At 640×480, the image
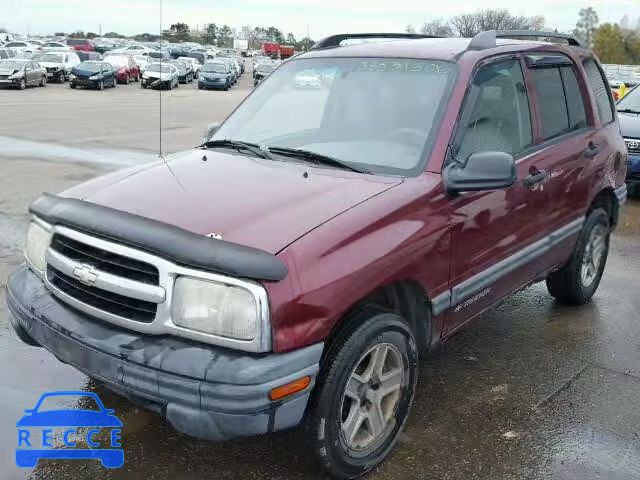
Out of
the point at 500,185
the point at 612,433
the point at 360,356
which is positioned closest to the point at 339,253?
the point at 360,356

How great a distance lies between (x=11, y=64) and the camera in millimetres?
30266

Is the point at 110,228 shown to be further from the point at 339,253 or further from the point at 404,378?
the point at 404,378

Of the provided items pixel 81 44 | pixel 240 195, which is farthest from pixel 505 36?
pixel 81 44

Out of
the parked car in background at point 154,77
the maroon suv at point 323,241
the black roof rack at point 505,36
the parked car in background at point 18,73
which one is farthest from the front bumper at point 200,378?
the parked car in background at point 154,77

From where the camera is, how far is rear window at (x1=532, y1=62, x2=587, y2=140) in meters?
4.52

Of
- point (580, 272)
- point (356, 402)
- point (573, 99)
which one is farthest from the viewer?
point (580, 272)

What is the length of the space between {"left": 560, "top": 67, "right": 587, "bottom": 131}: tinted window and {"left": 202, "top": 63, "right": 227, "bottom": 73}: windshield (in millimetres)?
37414

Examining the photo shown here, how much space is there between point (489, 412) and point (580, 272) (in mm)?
1925

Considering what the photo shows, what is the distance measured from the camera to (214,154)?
13.1 feet

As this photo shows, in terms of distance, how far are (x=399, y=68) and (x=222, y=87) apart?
37628 mm

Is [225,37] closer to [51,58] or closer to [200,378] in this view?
[51,58]

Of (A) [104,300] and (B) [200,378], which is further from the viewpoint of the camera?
(A) [104,300]

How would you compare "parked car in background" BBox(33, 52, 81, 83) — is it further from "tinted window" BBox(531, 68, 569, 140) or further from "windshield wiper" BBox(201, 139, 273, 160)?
"tinted window" BBox(531, 68, 569, 140)

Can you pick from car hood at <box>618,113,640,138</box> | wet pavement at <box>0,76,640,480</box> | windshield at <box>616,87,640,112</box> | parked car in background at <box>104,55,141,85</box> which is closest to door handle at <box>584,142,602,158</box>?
wet pavement at <box>0,76,640,480</box>
